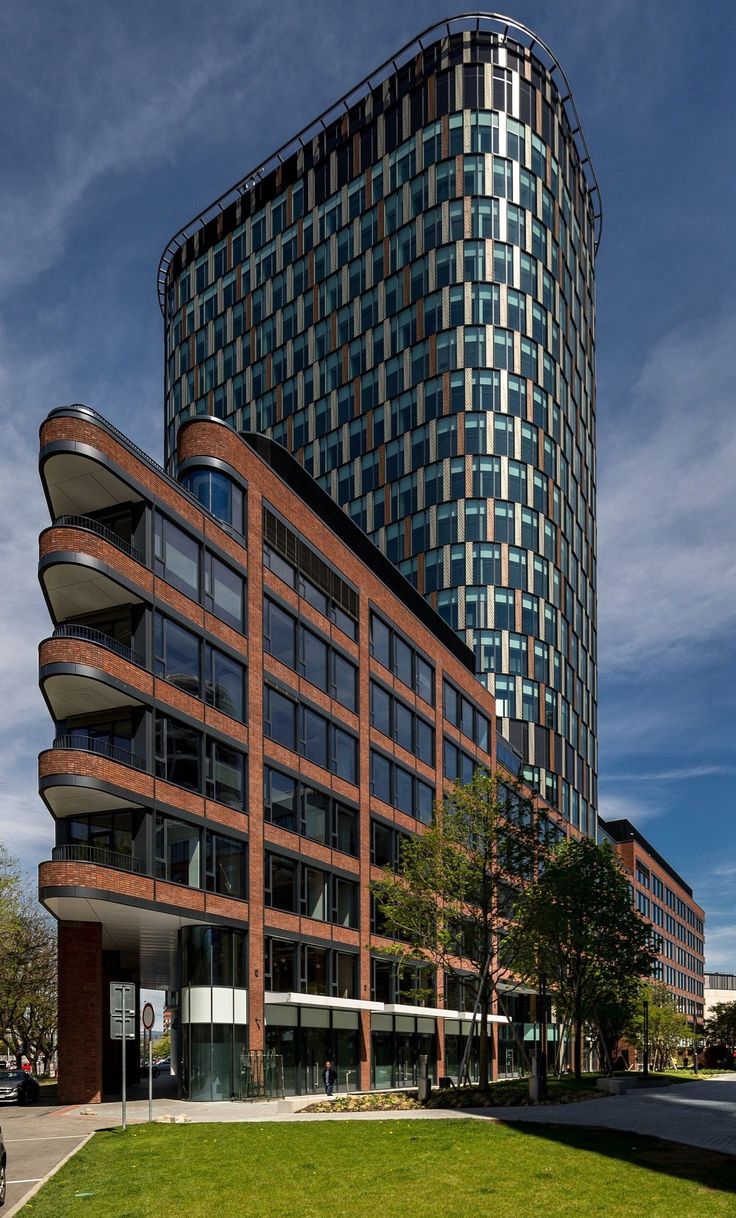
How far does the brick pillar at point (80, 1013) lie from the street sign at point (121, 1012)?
13593mm

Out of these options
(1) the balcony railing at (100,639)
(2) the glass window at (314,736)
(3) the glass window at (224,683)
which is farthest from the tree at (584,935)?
(1) the balcony railing at (100,639)

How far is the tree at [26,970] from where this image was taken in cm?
7069

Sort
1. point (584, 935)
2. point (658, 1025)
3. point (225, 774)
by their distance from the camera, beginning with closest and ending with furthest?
point (225, 774) → point (584, 935) → point (658, 1025)

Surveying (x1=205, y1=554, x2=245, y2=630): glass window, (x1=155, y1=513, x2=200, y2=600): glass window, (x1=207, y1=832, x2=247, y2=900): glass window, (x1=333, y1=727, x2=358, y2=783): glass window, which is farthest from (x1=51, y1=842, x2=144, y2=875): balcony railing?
(x1=333, y1=727, x2=358, y2=783): glass window

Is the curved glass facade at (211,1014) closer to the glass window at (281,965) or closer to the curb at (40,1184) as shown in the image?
the glass window at (281,965)

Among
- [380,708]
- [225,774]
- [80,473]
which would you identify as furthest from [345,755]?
[80,473]

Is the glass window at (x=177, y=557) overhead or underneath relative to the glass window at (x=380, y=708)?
overhead

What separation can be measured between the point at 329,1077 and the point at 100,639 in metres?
20.6

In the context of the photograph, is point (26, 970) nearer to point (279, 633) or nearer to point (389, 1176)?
point (279, 633)

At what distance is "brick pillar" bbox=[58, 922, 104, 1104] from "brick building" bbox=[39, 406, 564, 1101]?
0.24 ft

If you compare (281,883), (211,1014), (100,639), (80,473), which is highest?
(80,473)

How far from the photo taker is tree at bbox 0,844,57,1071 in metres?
70.7

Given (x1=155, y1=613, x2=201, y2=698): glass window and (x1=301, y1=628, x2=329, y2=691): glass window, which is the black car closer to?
(x1=155, y1=613, x2=201, y2=698): glass window

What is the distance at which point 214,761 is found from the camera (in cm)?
4362
